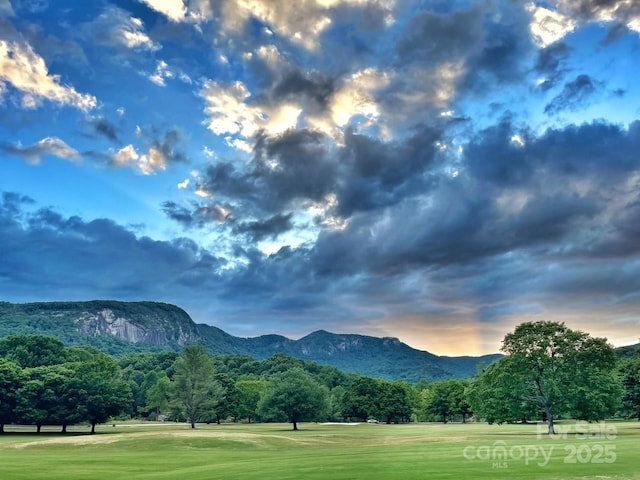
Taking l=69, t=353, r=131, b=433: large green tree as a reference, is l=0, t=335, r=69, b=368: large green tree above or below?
above

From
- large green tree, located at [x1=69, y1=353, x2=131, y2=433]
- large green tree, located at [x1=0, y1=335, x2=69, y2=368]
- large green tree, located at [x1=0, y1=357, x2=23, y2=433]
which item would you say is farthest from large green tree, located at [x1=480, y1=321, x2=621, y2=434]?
large green tree, located at [x1=0, y1=335, x2=69, y2=368]

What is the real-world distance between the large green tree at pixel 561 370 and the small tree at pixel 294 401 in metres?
48.9

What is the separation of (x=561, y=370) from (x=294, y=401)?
191 ft

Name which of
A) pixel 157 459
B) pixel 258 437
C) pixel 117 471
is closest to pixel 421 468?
pixel 117 471

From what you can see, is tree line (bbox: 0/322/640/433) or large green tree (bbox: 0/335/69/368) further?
large green tree (bbox: 0/335/69/368)

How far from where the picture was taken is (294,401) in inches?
4510

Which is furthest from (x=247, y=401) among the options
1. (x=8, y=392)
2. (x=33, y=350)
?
(x=8, y=392)

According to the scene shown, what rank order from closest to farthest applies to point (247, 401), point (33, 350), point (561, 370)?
point (561, 370) → point (33, 350) → point (247, 401)

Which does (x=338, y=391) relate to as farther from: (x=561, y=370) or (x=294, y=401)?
(x=561, y=370)

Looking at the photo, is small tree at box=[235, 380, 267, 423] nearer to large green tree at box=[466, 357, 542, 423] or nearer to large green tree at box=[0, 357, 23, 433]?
large green tree at box=[0, 357, 23, 433]

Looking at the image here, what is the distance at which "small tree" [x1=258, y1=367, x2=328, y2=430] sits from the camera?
376ft

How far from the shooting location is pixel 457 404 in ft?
540

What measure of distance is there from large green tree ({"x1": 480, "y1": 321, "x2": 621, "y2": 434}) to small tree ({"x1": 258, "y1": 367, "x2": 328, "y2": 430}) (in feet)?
161

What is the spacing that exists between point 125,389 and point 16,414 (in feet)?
70.0
